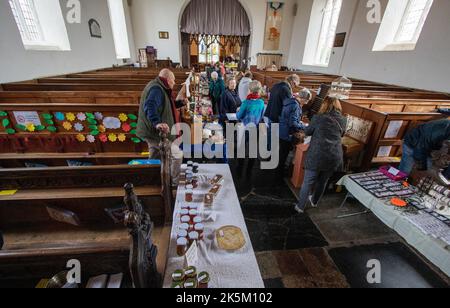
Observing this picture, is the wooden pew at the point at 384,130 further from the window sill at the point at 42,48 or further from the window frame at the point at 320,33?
the window frame at the point at 320,33

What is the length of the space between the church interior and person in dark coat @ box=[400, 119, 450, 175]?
15 millimetres

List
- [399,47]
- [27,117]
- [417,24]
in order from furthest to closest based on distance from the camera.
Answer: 1. [399,47]
2. [417,24]
3. [27,117]

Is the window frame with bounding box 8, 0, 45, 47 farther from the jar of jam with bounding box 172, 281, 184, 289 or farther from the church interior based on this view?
the jar of jam with bounding box 172, 281, 184, 289

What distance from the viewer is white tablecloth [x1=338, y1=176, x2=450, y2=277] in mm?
1507

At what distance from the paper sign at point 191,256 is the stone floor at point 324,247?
3.52ft

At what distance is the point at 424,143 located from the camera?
243cm

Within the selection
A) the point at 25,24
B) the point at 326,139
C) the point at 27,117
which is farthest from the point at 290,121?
the point at 25,24

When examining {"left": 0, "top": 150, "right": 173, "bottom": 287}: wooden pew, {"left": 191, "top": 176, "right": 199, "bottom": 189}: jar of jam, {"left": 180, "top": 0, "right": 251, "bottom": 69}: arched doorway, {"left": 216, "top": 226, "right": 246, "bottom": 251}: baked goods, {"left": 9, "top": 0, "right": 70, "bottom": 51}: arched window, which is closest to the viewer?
{"left": 216, "top": 226, "right": 246, "bottom": 251}: baked goods

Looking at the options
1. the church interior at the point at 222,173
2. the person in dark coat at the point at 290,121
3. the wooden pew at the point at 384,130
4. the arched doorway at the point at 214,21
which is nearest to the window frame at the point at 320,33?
the church interior at the point at 222,173

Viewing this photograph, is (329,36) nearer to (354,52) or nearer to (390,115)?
(354,52)

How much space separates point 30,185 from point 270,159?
339 cm

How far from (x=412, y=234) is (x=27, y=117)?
460 cm

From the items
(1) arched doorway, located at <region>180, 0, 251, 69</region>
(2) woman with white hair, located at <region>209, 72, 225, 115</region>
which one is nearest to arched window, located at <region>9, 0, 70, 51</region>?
(2) woman with white hair, located at <region>209, 72, 225, 115</region>

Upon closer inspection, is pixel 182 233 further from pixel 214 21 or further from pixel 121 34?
pixel 214 21
